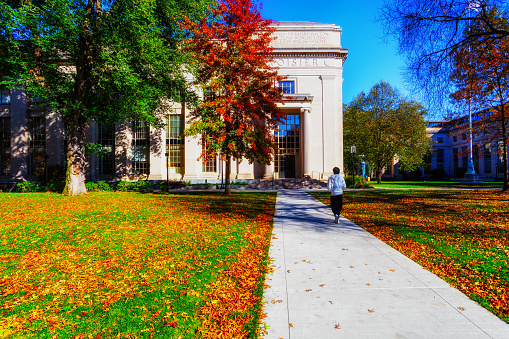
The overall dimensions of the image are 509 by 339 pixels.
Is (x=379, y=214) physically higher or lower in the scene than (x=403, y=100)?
lower

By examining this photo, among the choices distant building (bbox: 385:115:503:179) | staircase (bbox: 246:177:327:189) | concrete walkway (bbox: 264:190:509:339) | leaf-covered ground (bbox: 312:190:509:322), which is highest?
distant building (bbox: 385:115:503:179)

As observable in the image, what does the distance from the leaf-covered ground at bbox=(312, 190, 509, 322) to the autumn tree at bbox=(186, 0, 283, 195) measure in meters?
8.65

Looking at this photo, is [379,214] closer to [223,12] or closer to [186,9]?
[223,12]

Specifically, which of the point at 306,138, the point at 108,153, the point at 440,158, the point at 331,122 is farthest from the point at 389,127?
the point at 440,158

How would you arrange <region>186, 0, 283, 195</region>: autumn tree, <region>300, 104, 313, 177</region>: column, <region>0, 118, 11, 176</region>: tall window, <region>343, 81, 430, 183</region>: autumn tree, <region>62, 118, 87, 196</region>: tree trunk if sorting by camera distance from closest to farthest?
<region>62, 118, 87, 196</region>: tree trunk → <region>186, 0, 283, 195</region>: autumn tree → <region>300, 104, 313, 177</region>: column → <region>0, 118, 11, 176</region>: tall window → <region>343, 81, 430, 183</region>: autumn tree

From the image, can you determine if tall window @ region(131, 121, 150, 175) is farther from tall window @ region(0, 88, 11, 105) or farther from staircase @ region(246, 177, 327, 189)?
tall window @ region(0, 88, 11, 105)

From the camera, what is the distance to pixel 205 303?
10.9ft

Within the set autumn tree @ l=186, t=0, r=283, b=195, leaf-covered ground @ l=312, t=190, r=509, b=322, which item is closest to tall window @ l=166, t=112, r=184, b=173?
autumn tree @ l=186, t=0, r=283, b=195

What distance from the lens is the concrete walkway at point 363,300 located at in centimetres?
274

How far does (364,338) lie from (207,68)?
668 inches

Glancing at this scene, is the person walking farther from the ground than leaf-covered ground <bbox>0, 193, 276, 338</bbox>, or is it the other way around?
the person walking

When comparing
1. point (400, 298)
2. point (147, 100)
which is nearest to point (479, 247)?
point (400, 298)

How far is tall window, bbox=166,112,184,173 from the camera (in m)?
33.0

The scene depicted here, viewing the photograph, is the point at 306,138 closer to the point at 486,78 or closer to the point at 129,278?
the point at 486,78
